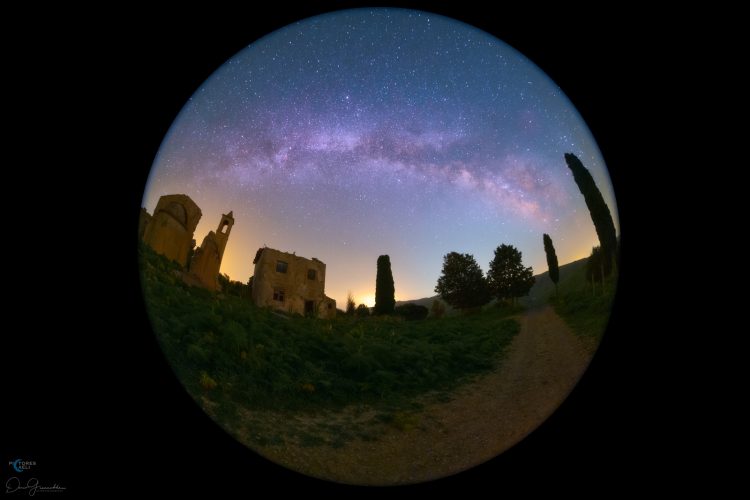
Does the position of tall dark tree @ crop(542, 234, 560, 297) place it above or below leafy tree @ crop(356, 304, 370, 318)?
above

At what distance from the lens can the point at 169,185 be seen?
6.56 metres

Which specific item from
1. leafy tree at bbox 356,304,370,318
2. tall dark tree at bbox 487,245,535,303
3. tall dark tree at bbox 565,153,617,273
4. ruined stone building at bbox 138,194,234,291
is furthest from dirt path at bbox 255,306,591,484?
ruined stone building at bbox 138,194,234,291

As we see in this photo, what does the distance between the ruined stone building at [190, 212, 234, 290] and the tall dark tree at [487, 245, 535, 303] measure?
181 inches

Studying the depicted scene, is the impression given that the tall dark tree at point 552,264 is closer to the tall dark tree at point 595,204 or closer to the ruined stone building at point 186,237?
the tall dark tree at point 595,204

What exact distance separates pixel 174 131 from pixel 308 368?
218 inches

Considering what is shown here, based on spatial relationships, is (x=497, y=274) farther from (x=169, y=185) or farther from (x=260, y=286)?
(x=169, y=185)

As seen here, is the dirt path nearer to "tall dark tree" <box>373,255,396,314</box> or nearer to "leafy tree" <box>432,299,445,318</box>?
"leafy tree" <box>432,299,445,318</box>

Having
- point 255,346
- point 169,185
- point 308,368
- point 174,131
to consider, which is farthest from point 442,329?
point 174,131

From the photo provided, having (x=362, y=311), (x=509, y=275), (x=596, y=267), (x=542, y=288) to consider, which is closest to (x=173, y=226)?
(x=362, y=311)

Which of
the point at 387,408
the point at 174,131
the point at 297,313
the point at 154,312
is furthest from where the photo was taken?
the point at 174,131

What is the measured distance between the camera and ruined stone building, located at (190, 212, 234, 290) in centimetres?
568

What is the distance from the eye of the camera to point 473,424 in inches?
208

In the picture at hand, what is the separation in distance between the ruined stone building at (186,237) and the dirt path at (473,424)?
10.0 feet

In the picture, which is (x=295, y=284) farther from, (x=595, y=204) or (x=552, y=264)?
(x=595, y=204)
